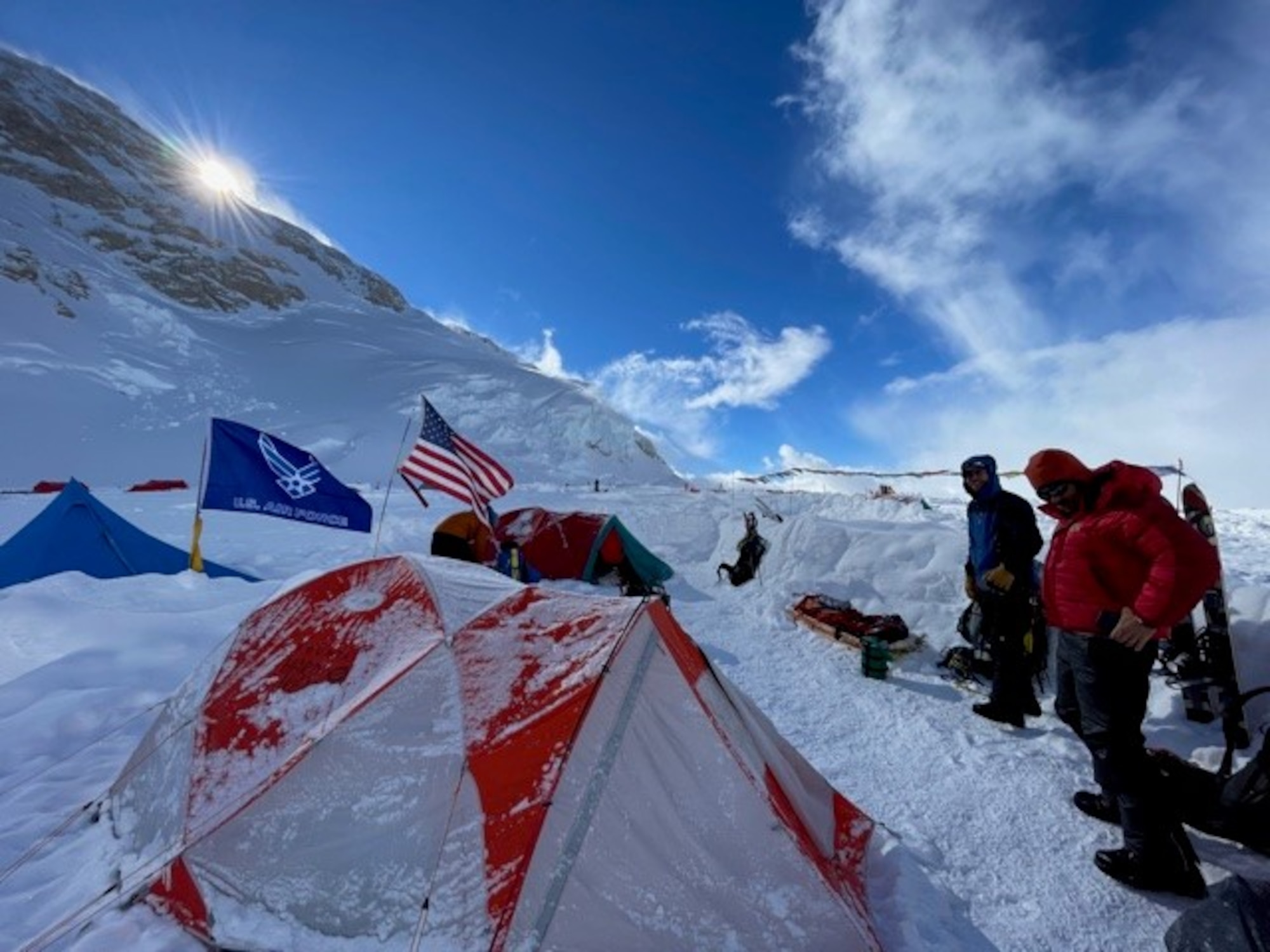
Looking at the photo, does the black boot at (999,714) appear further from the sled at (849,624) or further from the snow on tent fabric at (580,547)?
the snow on tent fabric at (580,547)

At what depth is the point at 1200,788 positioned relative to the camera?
3.14 meters

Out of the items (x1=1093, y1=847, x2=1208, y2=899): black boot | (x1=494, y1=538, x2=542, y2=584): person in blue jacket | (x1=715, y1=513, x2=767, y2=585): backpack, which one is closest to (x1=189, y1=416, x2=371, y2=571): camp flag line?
(x1=494, y1=538, x2=542, y2=584): person in blue jacket

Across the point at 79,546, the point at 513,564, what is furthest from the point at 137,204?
the point at 513,564

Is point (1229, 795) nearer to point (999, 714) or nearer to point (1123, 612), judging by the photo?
point (1123, 612)

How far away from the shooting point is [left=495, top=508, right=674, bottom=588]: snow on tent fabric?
35.9 feet

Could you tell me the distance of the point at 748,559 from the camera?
10945 mm

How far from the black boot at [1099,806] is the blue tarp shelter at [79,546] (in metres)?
10.4

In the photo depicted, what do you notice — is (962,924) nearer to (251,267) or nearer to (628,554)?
(628,554)

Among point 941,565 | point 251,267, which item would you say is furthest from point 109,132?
point 941,565

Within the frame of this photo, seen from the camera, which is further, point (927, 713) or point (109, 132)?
point (109, 132)

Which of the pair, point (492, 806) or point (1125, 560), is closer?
point (492, 806)

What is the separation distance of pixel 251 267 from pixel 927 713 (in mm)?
76913

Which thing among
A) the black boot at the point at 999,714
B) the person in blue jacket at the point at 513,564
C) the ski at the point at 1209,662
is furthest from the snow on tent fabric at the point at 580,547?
the ski at the point at 1209,662

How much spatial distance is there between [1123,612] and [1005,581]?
1725 mm
